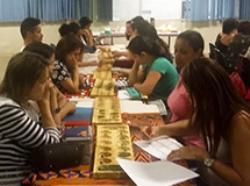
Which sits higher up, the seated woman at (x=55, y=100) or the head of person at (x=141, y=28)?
the head of person at (x=141, y=28)

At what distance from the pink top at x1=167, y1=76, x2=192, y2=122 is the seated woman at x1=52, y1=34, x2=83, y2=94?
0.96m

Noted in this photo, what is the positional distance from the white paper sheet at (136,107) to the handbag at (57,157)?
2.65 ft

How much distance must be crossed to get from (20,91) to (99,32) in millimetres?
6342

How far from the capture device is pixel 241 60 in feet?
13.4

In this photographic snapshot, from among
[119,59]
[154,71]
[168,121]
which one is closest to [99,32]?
[119,59]

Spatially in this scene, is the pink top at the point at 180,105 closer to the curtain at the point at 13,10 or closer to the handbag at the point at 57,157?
the handbag at the point at 57,157

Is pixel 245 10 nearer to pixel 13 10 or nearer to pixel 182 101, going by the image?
pixel 13 10

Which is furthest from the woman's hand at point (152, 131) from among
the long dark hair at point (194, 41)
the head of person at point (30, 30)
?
the head of person at point (30, 30)

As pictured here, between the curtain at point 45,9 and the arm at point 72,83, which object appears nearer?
the arm at point 72,83

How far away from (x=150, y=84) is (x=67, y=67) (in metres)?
0.72

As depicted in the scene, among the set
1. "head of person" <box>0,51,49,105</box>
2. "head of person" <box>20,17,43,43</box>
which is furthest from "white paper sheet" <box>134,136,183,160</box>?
"head of person" <box>20,17,43,43</box>

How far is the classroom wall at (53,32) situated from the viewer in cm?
769

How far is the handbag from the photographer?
64.8 inches

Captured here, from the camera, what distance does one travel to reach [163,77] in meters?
3.26
